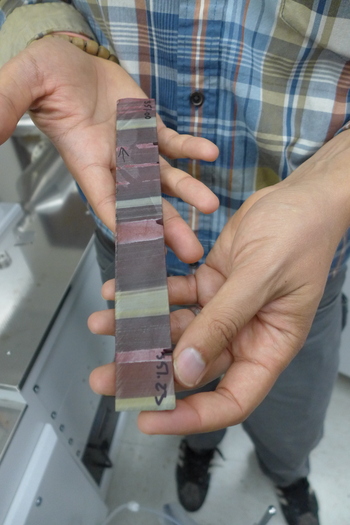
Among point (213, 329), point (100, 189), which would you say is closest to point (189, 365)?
point (213, 329)

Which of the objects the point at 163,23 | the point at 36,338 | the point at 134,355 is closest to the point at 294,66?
the point at 163,23

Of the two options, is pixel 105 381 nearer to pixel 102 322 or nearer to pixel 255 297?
pixel 102 322

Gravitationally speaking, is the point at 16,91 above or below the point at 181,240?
above

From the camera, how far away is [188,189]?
51 centimetres

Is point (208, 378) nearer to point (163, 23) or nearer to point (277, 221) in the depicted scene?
point (277, 221)

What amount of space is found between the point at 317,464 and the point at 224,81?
105 centimetres

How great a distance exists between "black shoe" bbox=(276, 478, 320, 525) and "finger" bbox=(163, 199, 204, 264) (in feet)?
2.65

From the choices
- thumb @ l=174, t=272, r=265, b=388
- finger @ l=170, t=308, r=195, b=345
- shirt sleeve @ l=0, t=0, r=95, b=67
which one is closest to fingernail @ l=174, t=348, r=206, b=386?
thumb @ l=174, t=272, r=265, b=388

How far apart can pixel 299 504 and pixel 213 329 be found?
860 millimetres

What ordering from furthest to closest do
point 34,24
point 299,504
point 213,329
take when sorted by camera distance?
point 299,504 → point 34,24 → point 213,329

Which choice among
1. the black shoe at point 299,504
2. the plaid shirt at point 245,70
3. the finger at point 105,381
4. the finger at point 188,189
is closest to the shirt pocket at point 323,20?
the plaid shirt at point 245,70

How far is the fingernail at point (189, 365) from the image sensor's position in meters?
0.37

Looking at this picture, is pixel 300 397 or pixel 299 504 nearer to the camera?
pixel 300 397

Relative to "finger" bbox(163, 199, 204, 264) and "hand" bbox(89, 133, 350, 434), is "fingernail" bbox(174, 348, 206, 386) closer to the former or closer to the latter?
"hand" bbox(89, 133, 350, 434)
